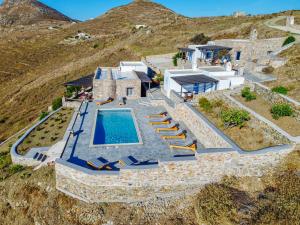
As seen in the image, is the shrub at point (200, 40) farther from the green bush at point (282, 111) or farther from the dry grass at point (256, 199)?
the dry grass at point (256, 199)

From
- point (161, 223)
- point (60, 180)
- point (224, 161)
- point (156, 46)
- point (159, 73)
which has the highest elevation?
point (156, 46)

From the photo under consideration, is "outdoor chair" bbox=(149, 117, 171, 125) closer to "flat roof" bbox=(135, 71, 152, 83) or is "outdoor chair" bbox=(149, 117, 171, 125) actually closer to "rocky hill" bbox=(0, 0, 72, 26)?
"flat roof" bbox=(135, 71, 152, 83)

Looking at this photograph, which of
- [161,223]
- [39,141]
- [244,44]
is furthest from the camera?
[244,44]

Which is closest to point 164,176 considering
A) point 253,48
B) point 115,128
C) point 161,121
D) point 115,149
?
point 115,149

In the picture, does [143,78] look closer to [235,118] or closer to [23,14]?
[235,118]

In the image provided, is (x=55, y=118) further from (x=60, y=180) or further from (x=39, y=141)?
(x=60, y=180)

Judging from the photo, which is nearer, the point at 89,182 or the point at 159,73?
the point at 89,182

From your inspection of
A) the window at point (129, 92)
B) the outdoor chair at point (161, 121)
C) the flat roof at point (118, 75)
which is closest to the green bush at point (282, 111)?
the outdoor chair at point (161, 121)

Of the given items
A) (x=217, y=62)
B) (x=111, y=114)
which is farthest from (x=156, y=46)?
(x=111, y=114)
